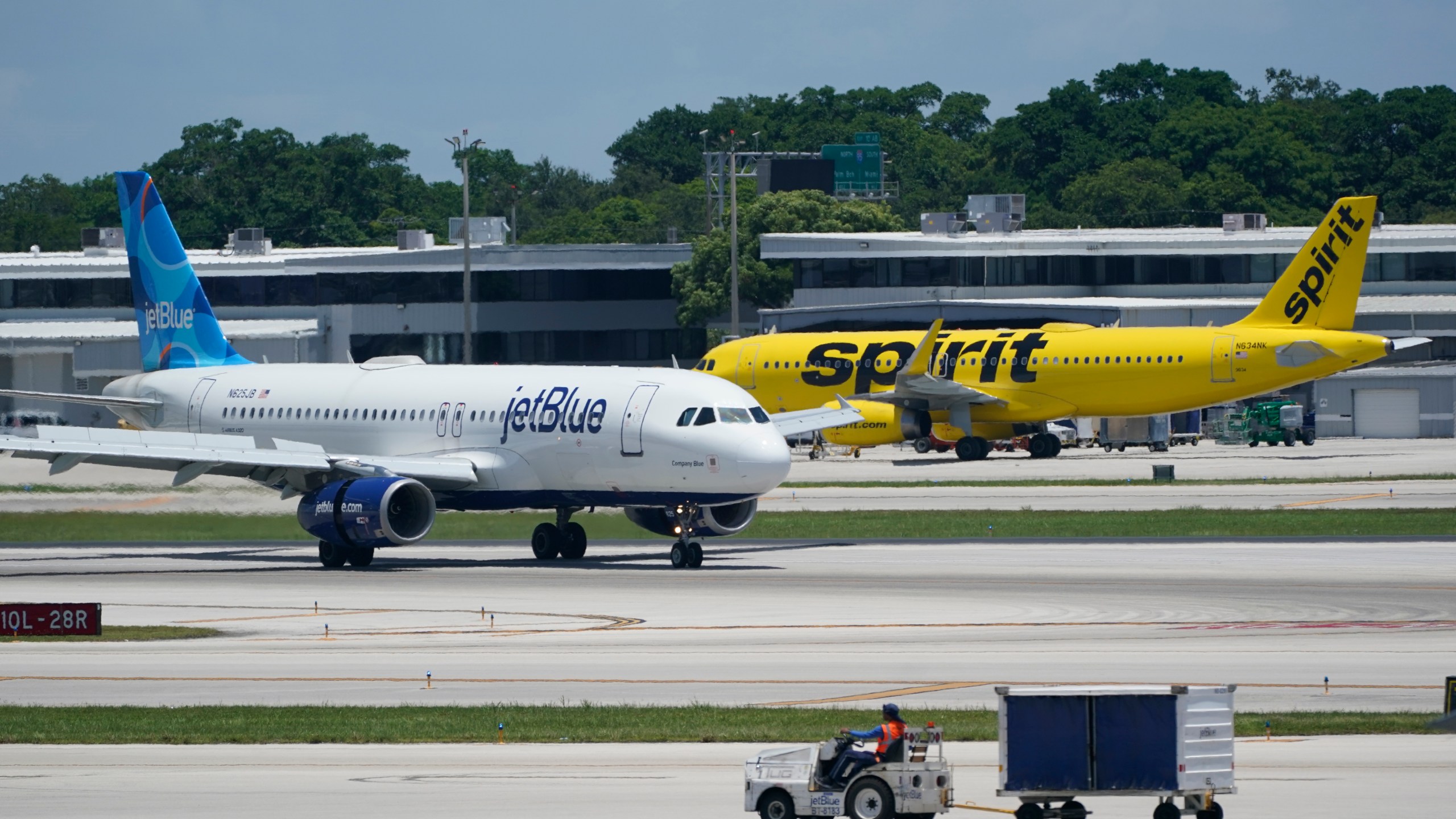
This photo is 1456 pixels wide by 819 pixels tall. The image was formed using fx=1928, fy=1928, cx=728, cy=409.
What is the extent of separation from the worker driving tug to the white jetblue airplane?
73.6ft

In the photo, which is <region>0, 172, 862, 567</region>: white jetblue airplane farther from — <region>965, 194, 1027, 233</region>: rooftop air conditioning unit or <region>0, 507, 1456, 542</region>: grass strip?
<region>965, 194, 1027, 233</region>: rooftop air conditioning unit

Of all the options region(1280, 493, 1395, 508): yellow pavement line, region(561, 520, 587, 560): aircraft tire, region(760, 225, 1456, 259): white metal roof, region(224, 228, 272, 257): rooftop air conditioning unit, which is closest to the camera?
region(561, 520, 587, 560): aircraft tire

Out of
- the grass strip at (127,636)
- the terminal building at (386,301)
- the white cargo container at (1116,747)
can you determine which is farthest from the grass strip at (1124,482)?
the terminal building at (386,301)

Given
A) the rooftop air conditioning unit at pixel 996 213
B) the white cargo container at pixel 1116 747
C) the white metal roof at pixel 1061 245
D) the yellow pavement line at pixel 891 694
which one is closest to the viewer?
the white cargo container at pixel 1116 747

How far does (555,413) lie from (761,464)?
17.8ft

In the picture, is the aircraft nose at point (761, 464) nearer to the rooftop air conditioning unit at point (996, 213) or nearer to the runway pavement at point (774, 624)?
the runway pavement at point (774, 624)

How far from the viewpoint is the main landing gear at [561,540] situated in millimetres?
43875

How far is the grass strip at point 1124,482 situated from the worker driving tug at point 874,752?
45897 millimetres

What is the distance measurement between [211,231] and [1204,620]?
16378cm

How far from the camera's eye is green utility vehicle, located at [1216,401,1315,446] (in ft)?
293

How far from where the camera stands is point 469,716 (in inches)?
906

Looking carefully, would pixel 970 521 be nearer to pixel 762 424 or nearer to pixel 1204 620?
pixel 762 424

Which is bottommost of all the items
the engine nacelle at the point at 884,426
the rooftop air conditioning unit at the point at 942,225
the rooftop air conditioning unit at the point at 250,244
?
the engine nacelle at the point at 884,426

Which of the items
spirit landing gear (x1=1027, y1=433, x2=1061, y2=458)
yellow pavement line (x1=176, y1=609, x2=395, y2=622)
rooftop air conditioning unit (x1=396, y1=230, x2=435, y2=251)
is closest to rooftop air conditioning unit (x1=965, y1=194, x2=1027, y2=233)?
rooftop air conditioning unit (x1=396, y1=230, x2=435, y2=251)
